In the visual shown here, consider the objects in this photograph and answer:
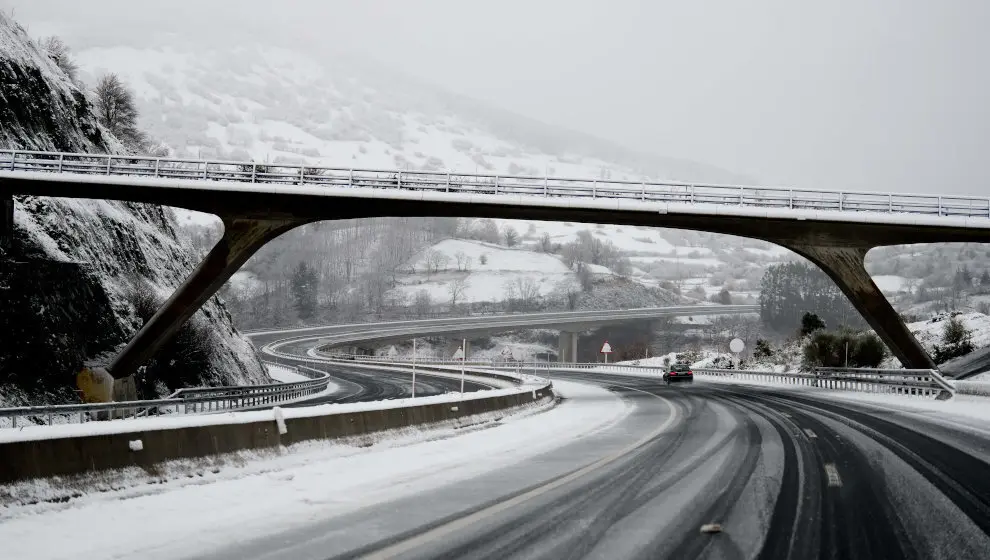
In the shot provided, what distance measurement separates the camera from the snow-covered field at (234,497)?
716cm

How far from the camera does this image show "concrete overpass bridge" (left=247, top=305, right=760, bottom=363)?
4505 inches

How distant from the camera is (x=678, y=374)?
56.1 m

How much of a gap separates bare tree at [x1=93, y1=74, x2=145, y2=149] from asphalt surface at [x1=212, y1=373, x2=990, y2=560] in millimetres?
65561

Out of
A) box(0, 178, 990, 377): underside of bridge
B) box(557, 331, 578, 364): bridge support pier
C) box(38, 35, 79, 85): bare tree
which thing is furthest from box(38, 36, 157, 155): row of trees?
box(557, 331, 578, 364): bridge support pier

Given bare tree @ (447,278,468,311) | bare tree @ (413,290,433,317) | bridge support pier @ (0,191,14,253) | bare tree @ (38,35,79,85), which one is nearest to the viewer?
bridge support pier @ (0,191,14,253)

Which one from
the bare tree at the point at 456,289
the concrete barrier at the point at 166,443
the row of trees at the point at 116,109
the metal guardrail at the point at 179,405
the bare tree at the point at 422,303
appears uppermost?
the row of trees at the point at 116,109

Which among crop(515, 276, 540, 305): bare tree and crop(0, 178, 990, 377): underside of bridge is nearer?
crop(0, 178, 990, 377): underside of bridge

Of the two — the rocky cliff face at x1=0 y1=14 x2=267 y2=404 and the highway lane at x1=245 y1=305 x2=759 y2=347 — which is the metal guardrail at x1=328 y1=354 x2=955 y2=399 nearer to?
the rocky cliff face at x1=0 y1=14 x2=267 y2=404

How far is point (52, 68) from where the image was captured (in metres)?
47.5

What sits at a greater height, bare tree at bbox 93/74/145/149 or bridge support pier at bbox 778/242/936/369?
bare tree at bbox 93/74/145/149

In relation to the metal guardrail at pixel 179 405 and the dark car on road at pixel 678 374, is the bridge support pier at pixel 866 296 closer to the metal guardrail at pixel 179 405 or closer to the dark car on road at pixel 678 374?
the dark car on road at pixel 678 374

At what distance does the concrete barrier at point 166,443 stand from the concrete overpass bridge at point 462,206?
20650mm

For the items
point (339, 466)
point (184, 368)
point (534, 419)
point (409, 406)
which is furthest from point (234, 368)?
point (339, 466)

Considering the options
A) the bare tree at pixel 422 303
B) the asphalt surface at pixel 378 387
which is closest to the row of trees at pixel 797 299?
the bare tree at pixel 422 303
